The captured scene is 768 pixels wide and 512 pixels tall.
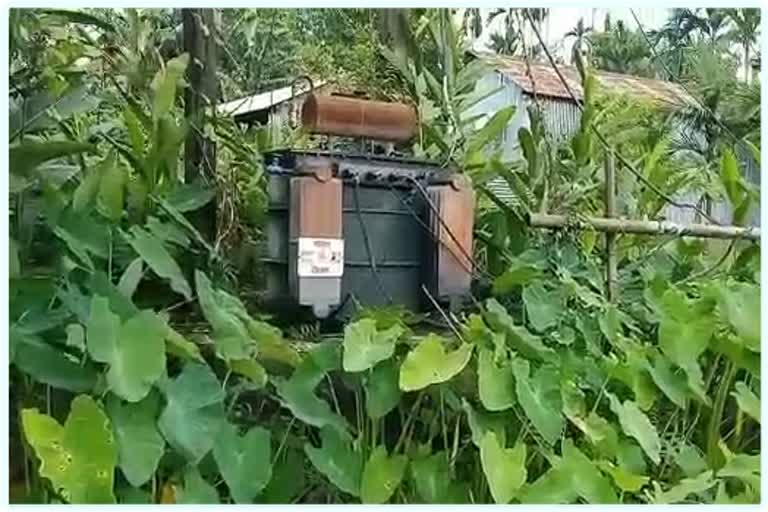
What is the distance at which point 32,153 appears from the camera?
99 centimetres

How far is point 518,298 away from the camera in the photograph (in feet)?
4.27

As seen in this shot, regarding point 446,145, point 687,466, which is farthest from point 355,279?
point 687,466

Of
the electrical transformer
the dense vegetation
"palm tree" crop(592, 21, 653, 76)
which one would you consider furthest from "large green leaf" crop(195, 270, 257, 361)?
"palm tree" crop(592, 21, 653, 76)

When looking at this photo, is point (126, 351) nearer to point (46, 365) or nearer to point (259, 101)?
point (46, 365)

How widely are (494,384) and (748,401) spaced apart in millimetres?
360

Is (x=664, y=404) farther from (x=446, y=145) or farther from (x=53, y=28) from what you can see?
(x=53, y=28)

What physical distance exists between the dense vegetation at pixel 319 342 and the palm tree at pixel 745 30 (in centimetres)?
22

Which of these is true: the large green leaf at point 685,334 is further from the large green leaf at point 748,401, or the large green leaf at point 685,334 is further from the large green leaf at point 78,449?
the large green leaf at point 78,449

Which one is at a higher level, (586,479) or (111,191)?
(111,191)

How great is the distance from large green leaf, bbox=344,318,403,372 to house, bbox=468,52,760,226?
430 mm

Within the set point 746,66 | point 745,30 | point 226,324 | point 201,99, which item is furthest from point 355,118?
point 746,66

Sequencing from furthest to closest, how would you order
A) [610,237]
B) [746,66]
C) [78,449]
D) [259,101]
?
[746,66] → [259,101] → [610,237] → [78,449]

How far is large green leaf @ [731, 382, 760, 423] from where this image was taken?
→ 3.93 ft

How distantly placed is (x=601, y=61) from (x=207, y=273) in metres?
1.45
